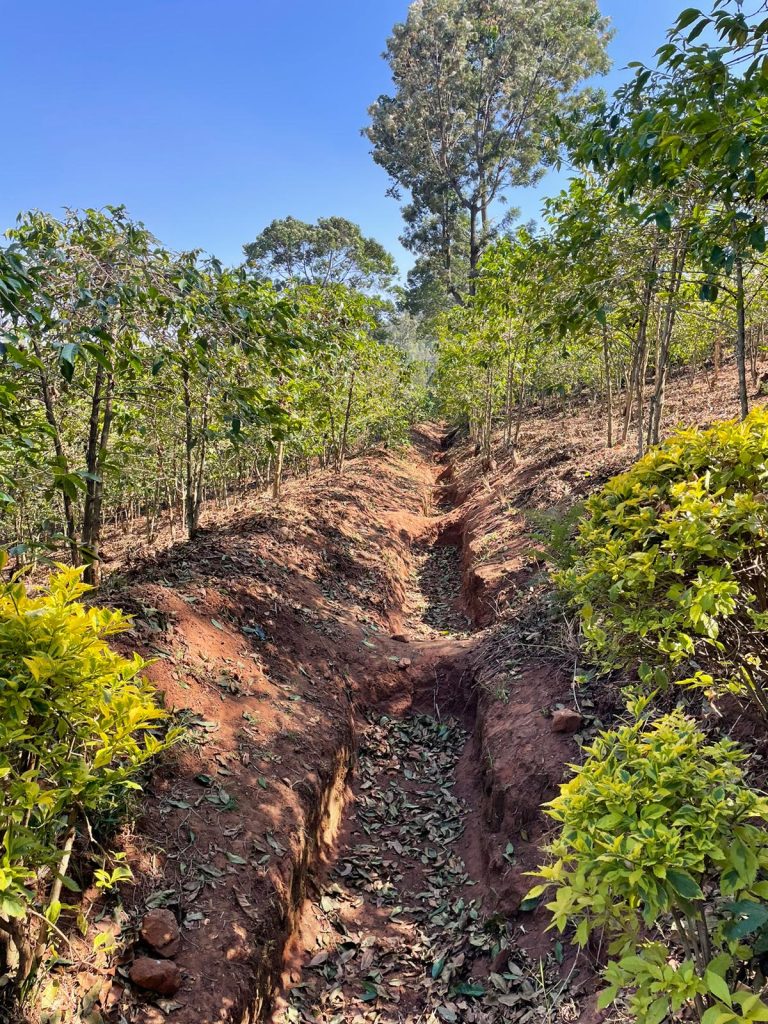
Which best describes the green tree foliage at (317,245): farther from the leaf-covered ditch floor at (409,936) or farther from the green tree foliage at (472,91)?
the leaf-covered ditch floor at (409,936)

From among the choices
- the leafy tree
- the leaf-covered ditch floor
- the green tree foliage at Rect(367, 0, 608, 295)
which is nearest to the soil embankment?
the leaf-covered ditch floor

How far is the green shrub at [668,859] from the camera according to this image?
141cm

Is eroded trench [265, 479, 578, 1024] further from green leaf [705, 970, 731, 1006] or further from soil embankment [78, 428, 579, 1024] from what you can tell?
green leaf [705, 970, 731, 1006]

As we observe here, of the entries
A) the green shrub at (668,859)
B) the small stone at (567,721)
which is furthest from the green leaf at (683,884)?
the small stone at (567,721)

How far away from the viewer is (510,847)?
143 inches

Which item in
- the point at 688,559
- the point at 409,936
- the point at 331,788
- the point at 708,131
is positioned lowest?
the point at 409,936

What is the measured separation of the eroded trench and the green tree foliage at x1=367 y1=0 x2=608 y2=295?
24177 mm

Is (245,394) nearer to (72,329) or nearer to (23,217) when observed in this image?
(72,329)

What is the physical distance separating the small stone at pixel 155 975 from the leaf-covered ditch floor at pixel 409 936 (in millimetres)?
769

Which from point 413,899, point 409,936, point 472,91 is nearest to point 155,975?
point 409,936

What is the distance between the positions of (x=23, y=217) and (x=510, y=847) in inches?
241

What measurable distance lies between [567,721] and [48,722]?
10.9ft

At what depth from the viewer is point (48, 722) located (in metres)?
2.09

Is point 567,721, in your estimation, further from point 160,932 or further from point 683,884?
point 160,932
